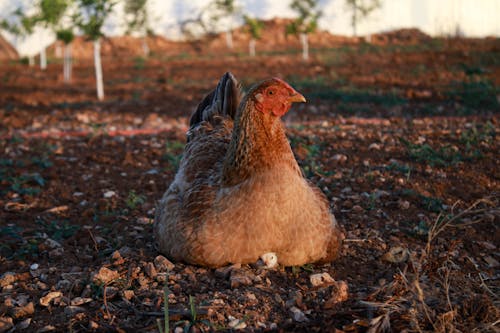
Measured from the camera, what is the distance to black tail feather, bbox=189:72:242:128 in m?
4.50

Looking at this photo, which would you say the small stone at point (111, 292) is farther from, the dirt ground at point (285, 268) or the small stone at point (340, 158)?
the small stone at point (340, 158)

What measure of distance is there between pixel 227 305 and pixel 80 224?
8.64 ft

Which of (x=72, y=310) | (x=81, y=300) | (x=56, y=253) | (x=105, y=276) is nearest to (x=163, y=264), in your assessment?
(x=105, y=276)

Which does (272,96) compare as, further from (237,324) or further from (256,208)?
(237,324)

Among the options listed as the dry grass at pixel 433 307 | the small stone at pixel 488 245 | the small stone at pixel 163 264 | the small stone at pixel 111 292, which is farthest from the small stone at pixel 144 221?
the small stone at pixel 488 245

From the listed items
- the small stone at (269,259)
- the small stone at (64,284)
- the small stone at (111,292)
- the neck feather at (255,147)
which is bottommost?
the small stone at (64,284)

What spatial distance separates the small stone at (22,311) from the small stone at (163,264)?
84cm

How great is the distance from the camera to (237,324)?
8.77 feet

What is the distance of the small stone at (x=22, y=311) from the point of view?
9.55ft

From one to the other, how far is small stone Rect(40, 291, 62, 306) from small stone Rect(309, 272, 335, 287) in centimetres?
165

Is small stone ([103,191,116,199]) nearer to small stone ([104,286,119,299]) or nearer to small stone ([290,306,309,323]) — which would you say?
small stone ([104,286,119,299])

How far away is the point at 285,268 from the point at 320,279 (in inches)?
12.3

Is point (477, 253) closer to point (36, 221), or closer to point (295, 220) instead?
point (295, 220)

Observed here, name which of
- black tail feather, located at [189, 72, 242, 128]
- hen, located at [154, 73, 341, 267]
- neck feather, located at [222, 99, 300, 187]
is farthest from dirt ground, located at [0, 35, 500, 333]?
black tail feather, located at [189, 72, 242, 128]
